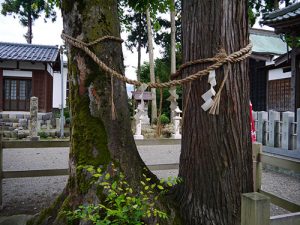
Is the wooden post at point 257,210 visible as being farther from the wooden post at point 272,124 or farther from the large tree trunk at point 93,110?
the wooden post at point 272,124

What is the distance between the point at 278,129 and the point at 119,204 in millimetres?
5868

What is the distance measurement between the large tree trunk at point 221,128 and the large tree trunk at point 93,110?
0.58 meters

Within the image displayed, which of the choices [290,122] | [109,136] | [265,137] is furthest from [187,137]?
[265,137]

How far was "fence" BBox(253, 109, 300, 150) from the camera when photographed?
614cm

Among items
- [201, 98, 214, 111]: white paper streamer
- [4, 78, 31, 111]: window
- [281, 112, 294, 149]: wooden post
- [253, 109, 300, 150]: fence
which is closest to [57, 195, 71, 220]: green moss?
[201, 98, 214, 111]: white paper streamer

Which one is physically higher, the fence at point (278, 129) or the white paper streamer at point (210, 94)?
the white paper streamer at point (210, 94)

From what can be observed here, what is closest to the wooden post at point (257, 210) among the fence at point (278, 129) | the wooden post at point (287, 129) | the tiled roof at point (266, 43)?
the fence at point (278, 129)

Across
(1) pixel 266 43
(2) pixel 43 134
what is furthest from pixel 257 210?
(1) pixel 266 43

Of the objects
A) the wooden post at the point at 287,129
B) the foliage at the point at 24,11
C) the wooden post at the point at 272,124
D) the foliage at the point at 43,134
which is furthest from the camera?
the foliage at the point at 24,11

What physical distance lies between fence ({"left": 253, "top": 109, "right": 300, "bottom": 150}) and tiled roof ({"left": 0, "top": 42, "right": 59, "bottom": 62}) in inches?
534

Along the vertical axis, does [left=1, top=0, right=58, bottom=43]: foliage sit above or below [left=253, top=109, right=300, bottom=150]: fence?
above

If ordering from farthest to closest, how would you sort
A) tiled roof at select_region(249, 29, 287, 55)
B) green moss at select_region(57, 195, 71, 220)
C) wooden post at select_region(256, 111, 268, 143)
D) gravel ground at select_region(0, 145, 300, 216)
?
tiled roof at select_region(249, 29, 287, 55) → wooden post at select_region(256, 111, 268, 143) → gravel ground at select_region(0, 145, 300, 216) → green moss at select_region(57, 195, 71, 220)

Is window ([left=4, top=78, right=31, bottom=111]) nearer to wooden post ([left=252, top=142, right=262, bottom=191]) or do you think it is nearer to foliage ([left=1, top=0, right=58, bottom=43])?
foliage ([left=1, top=0, right=58, bottom=43])

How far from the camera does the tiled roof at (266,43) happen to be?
13.6 m
